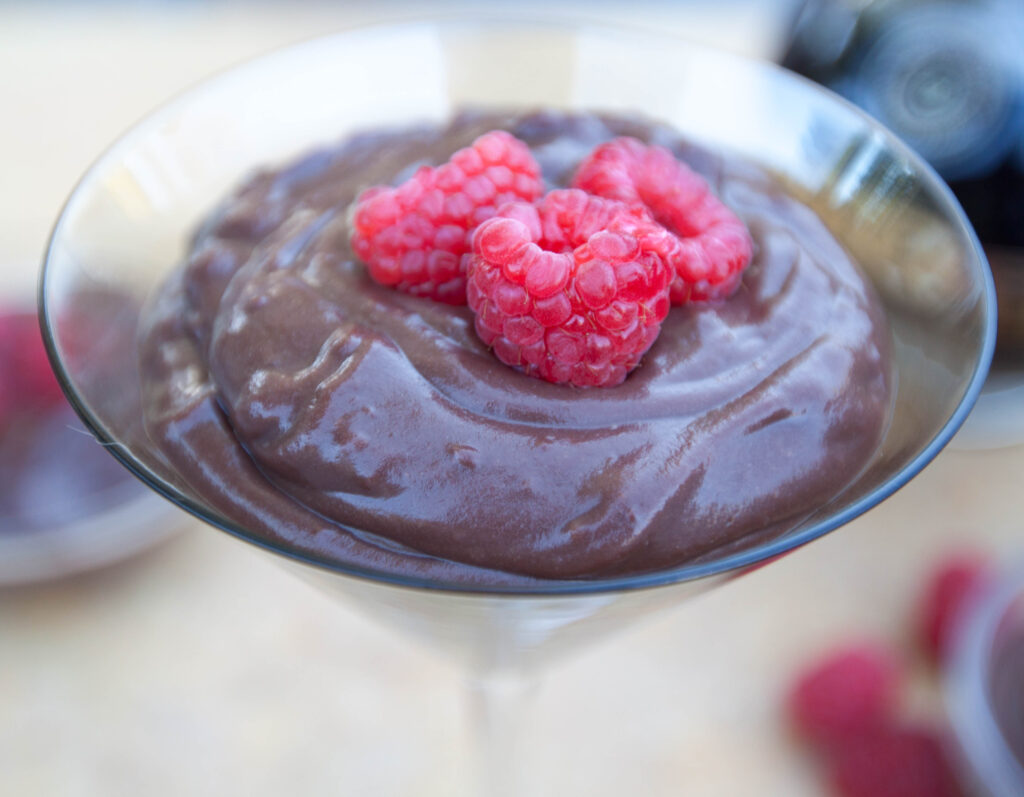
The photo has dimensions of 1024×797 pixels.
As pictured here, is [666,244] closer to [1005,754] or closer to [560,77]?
[560,77]

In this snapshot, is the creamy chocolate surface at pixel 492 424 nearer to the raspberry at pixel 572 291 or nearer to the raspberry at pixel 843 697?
the raspberry at pixel 572 291

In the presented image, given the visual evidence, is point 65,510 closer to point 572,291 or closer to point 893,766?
point 572,291

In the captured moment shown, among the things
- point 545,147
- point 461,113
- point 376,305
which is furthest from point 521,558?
point 461,113

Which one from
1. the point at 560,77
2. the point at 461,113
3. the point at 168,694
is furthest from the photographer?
the point at 168,694

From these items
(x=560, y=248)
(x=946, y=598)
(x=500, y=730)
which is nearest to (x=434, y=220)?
(x=560, y=248)

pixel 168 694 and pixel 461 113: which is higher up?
pixel 461 113

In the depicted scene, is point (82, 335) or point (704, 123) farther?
point (704, 123)
